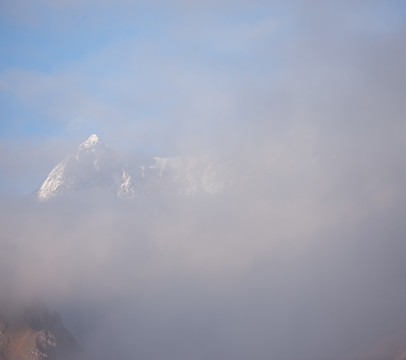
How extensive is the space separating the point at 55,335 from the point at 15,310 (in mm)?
20553

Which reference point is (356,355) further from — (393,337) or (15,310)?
(15,310)

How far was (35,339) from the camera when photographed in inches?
6398

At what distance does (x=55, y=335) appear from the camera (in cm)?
17288

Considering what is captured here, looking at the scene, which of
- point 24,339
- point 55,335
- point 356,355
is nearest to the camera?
point 24,339

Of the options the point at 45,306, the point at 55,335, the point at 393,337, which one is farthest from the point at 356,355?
the point at 45,306

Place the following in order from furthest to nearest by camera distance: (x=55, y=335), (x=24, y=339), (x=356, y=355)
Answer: (x=356, y=355) → (x=55, y=335) → (x=24, y=339)

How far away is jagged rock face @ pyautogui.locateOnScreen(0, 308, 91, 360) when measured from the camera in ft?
519

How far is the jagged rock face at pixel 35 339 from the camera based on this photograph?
15812cm

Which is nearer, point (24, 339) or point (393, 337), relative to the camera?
point (24, 339)

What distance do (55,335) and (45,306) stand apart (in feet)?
96.3

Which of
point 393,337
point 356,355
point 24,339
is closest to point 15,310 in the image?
point 24,339

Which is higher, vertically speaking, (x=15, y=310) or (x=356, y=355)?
(x=15, y=310)

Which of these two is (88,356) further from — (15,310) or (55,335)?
(15,310)

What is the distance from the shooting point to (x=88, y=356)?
179750 millimetres
